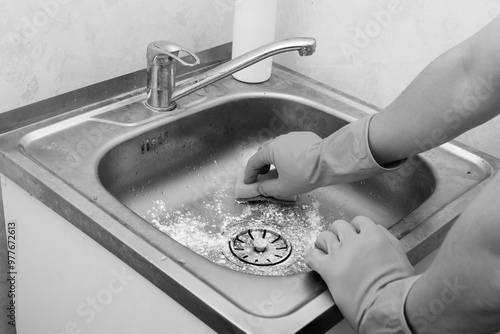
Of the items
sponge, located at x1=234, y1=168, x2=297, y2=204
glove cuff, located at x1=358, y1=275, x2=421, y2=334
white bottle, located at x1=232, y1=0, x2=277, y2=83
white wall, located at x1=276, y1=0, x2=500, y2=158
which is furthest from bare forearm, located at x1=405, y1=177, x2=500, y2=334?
white bottle, located at x1=232, y1=0, x2=277, y2=83

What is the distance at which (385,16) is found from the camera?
1.43 meters

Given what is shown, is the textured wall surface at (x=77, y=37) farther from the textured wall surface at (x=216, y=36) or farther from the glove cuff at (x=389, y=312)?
the glove cuff at (x=389, y=312)

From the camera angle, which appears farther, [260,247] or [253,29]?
[253,29]

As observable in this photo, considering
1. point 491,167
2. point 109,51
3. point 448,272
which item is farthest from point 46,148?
point 491,167

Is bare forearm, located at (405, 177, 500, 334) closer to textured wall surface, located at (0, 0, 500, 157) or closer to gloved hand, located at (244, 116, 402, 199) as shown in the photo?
gloved hand, located at (244, 116, 402, 199)

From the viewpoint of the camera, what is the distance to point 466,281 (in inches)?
29.4

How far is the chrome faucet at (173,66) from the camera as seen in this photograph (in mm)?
1235

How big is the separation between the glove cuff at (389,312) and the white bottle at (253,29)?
2.39ft

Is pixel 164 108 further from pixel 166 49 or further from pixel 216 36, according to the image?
pixel 216 36

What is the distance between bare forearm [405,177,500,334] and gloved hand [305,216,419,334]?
4cm

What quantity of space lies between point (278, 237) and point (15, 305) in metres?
0.59

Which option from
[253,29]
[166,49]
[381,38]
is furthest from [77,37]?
[381,38]

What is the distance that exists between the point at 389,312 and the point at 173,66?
0.68 metres

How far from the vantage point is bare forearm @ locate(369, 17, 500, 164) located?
39.6 inches
